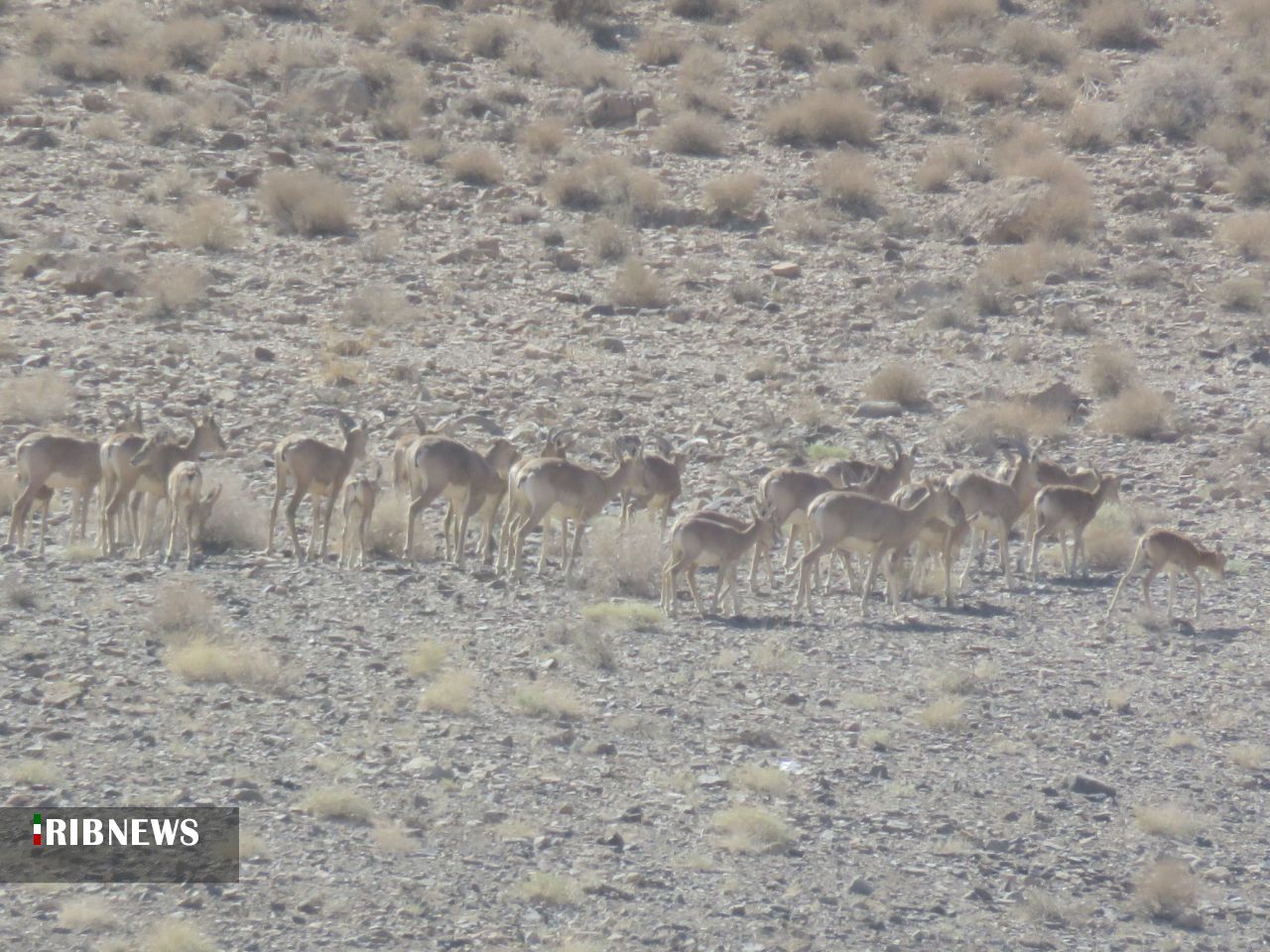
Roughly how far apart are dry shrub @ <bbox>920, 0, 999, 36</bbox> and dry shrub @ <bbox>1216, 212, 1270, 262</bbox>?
1298 cm

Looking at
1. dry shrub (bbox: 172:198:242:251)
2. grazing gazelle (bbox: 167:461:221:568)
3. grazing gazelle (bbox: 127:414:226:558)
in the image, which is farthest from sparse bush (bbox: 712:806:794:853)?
dry shrub (bbox: 172:198:242:251)

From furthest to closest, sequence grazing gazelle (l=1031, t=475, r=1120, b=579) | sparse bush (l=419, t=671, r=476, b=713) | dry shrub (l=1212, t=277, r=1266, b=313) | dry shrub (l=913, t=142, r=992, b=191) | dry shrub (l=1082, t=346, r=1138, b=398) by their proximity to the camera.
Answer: dry shrub (l=913, t=142, r=992, b=191)
dry shrub (l=1212, t=277, r=1266, b=313)
dry shrub (l=1082, t=346, r=1138, b=398)
grazing gazelle (l=1031, t=475, r=1120, b=579)
sparse bush (l=419, t=671, r=476, b=713)

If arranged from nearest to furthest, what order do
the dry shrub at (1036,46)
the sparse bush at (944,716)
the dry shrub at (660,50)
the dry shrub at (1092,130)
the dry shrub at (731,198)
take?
the sparse bush at (944,716), the dry shrub at (731,198), the dry shrub at (1092,130), the dry shrub at (660,50), the dry shrub at (1036,46)

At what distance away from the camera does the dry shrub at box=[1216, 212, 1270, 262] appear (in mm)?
33375

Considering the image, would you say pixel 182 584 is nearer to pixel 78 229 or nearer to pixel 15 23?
pixel 78 229

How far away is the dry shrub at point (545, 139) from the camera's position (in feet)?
124

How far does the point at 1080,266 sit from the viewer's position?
107 feet

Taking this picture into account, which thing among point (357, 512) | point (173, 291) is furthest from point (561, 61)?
point (357, 512)

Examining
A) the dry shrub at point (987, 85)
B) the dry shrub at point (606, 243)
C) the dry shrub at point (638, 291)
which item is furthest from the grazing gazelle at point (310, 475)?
the dry shrub at point (987, 85)

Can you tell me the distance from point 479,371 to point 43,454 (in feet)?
31.2

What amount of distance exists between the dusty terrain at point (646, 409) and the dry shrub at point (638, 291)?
2.8 inches

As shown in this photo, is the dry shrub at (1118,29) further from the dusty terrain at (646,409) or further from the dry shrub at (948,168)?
the dry shrub at (948,168)

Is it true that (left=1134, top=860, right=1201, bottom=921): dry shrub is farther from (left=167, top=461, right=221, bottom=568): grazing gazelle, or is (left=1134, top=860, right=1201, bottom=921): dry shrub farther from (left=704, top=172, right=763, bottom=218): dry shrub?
(left=704, top=172, right=763, bottom=218): dry shrub

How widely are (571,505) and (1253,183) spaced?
21.9m
